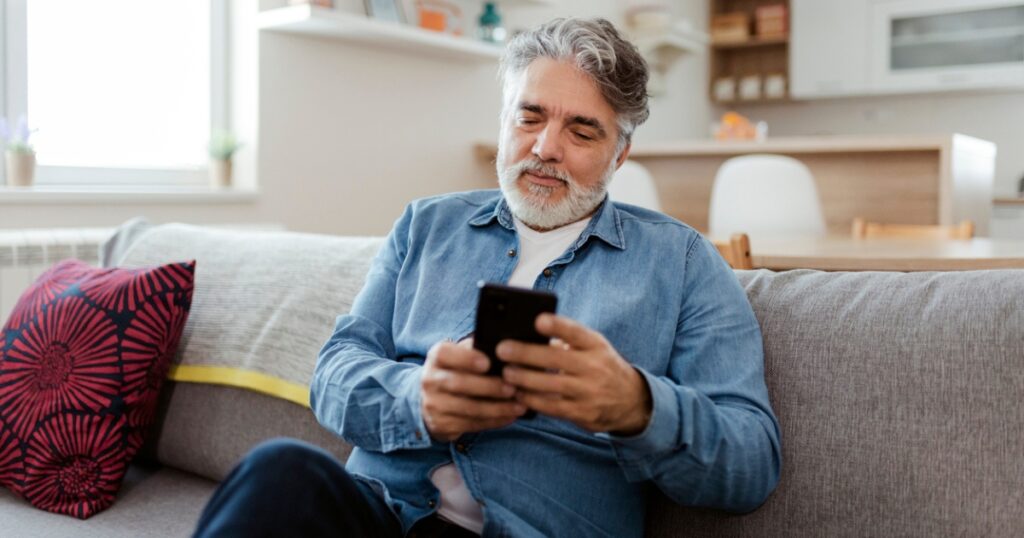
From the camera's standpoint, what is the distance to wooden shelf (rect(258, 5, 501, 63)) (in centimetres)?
332

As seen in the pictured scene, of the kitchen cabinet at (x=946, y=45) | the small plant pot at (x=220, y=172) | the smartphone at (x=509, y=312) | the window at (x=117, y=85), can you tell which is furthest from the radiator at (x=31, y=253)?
the kitchen cabinet at (x=946, y=45)

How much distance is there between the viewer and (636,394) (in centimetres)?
99

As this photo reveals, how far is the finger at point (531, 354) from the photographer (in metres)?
0.93

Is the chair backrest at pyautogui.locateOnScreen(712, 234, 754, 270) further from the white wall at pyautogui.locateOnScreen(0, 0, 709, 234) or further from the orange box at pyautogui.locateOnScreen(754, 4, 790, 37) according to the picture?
the orange box at pyautogui.locateOnScreen(754, 4, 790, 37)

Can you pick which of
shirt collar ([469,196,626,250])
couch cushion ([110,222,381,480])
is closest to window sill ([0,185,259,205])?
A: couch cushion ([110,222,381,480])

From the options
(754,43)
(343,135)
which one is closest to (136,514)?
(343,135)

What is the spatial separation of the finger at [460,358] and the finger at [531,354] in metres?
0.03

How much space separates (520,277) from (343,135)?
104 inches

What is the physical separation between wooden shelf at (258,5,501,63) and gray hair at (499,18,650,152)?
2.09 m

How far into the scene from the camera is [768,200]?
3480 millimetres

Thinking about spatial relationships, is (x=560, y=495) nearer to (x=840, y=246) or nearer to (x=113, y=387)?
(x=113, y=387)

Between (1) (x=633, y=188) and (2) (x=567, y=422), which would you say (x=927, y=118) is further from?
(2) (x=567, y=422)

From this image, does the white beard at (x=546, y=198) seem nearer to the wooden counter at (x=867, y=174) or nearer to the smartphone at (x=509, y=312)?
the smartphone at (x=509, y=312)

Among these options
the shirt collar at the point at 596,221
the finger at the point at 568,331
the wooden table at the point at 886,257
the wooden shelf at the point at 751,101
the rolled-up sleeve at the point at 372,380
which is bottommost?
the rolled-up sleeve at the point at 372,380
